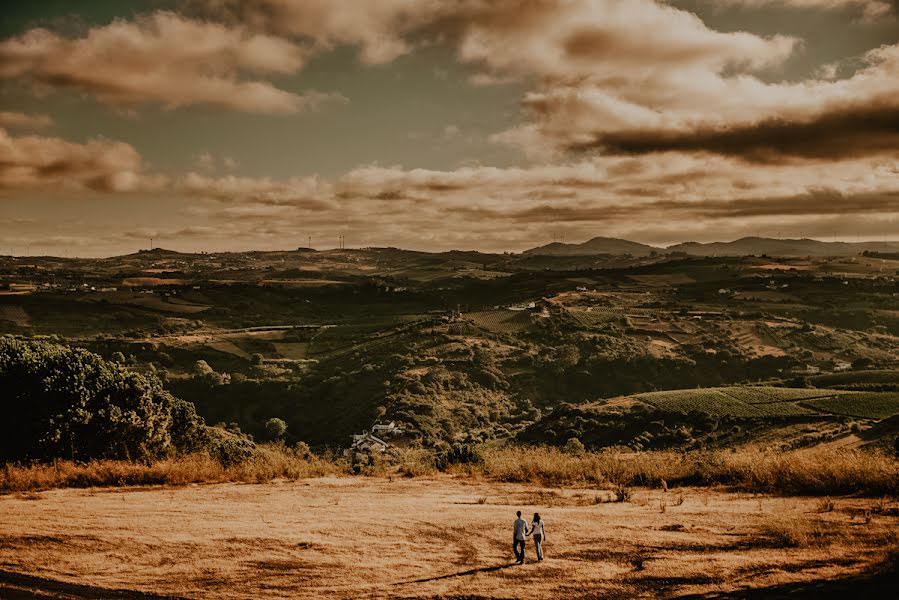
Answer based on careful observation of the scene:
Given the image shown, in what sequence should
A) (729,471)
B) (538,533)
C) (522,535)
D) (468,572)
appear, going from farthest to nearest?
(729,471) → (538,533) → (522,535) → (468,572)

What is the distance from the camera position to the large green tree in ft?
70.7

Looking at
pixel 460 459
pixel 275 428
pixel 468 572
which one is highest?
pixel 468 572

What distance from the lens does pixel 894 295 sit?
154 m

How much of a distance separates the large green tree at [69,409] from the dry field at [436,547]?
6.48 metres

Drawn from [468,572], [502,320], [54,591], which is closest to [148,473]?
[54,591]

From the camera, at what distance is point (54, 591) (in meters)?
10.7

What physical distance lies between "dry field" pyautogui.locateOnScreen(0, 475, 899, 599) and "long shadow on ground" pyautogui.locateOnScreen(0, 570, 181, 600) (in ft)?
0.10

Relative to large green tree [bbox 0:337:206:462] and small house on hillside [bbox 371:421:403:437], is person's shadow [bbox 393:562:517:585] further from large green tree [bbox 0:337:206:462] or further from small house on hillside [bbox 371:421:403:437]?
small house on hillside [bbox 371:421:403:437]

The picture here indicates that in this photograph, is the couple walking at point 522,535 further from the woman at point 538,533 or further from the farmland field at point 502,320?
the farmland field at point 502,320

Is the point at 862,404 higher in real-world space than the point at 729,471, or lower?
lower

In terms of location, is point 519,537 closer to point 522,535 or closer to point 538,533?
point 522,535

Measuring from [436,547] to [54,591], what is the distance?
6706 mm

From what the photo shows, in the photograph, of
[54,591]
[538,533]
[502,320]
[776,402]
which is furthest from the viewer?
[502,320]

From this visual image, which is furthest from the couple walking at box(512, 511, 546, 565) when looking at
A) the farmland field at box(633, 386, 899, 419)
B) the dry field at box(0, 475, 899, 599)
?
the farmland field at box(633, 386, 899, 419)
